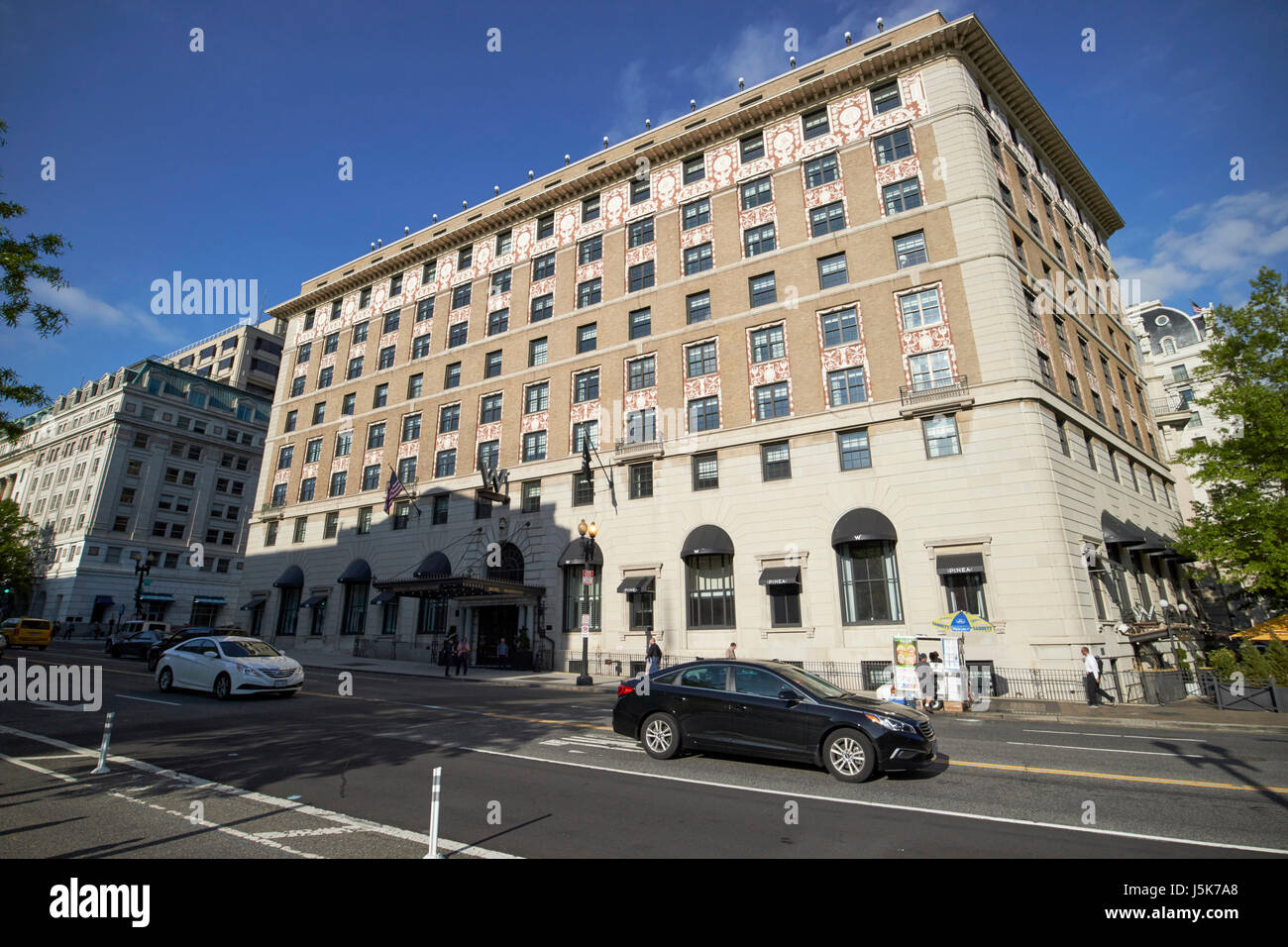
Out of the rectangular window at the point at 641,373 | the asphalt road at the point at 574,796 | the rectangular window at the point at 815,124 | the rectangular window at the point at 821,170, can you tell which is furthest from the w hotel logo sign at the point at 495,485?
the rectangular window at the point at 815,124

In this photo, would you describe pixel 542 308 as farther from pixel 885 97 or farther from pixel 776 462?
pixel 885 97

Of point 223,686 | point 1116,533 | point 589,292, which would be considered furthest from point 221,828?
point 589,292

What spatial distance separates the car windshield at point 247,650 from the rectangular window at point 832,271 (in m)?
26.5

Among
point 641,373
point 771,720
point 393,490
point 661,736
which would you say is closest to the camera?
point 771,720

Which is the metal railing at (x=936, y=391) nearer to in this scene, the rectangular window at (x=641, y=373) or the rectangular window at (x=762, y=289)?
the rectangular window at (x=762, y=289)

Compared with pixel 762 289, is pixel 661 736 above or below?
below

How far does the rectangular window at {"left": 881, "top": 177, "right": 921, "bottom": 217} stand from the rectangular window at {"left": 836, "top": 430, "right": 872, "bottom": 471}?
10.9 m

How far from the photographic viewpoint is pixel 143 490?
6475 cm

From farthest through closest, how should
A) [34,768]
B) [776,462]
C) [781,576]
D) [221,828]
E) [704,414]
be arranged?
[704,414] → [776,462] → [781,576] → [34,768] → [221,828]

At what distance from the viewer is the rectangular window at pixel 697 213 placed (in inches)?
1328

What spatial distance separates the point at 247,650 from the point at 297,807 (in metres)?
12.6

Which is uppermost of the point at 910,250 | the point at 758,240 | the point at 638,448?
the point at 758,240

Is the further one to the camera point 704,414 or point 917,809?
point 704,414

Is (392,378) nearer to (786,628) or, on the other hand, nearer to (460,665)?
(460,665)
